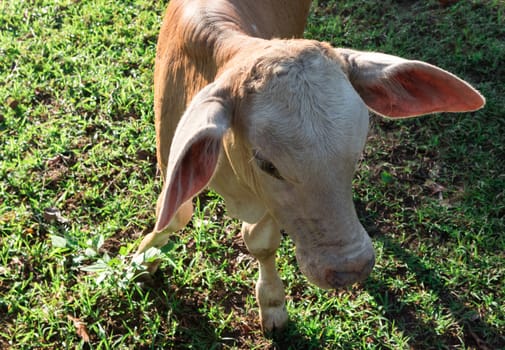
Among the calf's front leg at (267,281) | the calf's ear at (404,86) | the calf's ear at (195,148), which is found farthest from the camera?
the calf's front leg at (267,281)

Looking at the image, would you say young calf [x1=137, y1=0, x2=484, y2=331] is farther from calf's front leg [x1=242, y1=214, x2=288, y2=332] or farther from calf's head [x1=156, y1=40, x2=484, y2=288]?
calf's front leg [x1=242, y1=214, x2=288, y2=332]

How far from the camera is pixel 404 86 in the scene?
2.80m

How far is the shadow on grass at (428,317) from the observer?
3730 millimetres

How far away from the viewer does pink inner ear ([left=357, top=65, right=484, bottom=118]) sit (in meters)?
2.67

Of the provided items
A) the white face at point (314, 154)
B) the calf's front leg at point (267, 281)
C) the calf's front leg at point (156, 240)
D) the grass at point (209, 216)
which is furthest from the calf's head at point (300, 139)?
the grass at point (209, 216)

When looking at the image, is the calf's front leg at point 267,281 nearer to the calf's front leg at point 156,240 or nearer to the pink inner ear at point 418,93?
the calf's front leg at point 156,240

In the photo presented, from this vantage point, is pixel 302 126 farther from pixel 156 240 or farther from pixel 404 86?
pixel 156 240

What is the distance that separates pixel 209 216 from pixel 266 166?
Result: 2.03 m

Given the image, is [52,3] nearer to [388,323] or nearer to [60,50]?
[60,50]

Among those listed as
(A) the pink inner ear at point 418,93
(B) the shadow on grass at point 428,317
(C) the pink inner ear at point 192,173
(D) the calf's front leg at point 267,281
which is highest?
(A) the pink inner ear at point 418,93

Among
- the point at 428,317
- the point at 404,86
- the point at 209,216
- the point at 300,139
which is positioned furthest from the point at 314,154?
the point at 209,216

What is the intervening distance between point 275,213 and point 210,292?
1.52 meters

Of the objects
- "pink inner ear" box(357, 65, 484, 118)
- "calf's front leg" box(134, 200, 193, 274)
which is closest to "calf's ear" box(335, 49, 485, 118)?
"pink inner ear" box(357, 65, 484, 118)

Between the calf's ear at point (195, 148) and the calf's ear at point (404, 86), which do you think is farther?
the calf's ear at point (404, 86)
